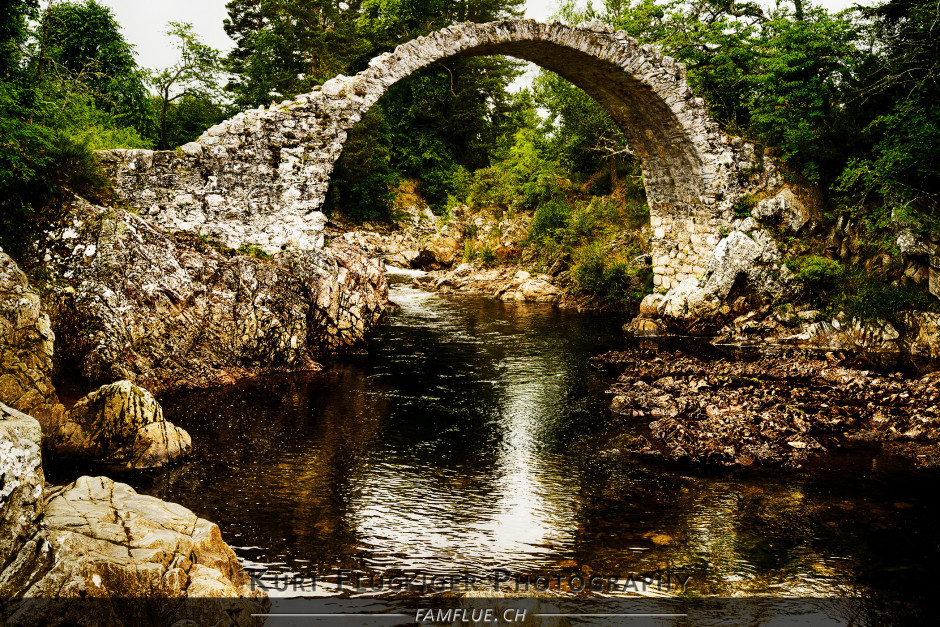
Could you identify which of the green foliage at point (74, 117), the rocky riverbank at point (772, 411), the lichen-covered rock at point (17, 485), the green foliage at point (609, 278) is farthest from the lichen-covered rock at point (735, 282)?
the lichen-covered rock at point (17, 485)

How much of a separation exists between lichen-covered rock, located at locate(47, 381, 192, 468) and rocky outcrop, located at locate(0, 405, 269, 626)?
1.80 m

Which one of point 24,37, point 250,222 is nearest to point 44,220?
point 250,222

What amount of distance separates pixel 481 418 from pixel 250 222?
568 centimetres

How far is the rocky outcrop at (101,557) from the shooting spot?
2.73 m

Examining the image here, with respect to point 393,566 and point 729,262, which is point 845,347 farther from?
point 393,566

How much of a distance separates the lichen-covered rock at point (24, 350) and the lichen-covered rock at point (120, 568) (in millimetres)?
2551

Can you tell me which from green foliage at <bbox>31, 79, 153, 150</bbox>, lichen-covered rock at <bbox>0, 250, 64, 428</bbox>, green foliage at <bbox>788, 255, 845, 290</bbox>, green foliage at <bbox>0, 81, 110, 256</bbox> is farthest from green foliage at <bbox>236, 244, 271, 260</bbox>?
green foliage at <bbox>788, 255, 845, 290</bbox>

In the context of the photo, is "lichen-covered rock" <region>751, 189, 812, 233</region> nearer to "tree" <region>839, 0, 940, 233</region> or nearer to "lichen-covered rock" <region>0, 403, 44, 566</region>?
"tree" <region>839, 0, 940, 233</region>

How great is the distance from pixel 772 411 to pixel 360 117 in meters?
8.77

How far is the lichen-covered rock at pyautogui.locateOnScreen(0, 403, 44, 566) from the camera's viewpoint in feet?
8.87

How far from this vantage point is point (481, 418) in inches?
311

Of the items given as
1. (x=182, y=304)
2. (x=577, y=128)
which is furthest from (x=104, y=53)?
(x=577, y=128)

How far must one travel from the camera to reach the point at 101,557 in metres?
3.14

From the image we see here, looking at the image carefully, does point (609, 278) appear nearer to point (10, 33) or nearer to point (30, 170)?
point (30, 170)
